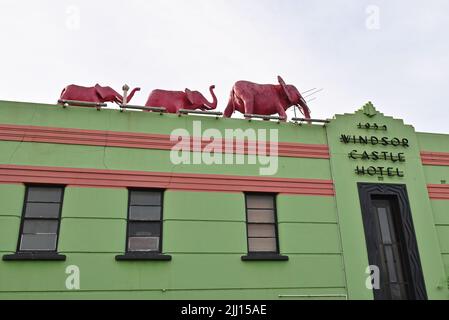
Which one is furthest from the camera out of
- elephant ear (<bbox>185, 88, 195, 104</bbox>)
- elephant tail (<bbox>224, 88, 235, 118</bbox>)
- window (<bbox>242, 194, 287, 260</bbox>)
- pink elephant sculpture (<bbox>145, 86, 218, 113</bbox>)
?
elephant tail (<bbox>224, 88, 235, 118</bbox>)

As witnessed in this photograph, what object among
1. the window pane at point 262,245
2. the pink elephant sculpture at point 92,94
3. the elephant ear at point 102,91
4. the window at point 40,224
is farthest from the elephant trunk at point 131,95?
the window pane at point 262,245

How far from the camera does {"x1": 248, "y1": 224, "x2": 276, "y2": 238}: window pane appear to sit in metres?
11.7

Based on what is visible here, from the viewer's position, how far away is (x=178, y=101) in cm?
1321

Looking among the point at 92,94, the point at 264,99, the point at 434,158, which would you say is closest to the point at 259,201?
the point at 264,99

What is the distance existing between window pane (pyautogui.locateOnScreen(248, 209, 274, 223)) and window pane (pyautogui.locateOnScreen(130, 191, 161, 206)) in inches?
93.3

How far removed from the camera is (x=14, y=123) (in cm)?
1126

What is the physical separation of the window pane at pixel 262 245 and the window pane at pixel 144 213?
2.39m

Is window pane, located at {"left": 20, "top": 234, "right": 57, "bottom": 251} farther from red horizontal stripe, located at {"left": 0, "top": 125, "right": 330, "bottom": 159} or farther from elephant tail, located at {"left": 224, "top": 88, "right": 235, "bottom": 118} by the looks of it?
elephant tail, located at {"left": 224, "top": 88, "right": 235, "bottom": 118}

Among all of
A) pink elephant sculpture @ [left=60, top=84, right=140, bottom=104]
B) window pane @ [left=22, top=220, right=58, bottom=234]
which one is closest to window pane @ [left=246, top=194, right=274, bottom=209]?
pink elephant sculpture @ [left=60, top=84, right=140, bottom=104]

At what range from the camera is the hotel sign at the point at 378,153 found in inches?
505

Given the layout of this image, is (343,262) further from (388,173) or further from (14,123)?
(14,123)

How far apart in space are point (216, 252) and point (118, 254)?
2.30 metres

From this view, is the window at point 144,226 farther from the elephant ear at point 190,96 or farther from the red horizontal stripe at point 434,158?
the red horizontal stripe at point 434,158
